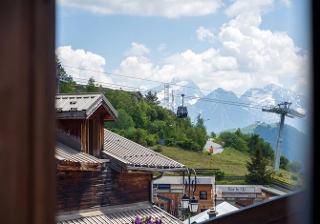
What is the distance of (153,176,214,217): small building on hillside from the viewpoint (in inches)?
242

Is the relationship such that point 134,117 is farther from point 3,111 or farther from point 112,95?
point 3,111

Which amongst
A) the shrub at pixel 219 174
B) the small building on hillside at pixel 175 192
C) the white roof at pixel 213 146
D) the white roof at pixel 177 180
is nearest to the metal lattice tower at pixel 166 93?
the white roof at pixel 213 146

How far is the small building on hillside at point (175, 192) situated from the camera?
616 cm

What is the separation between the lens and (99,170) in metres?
4.03

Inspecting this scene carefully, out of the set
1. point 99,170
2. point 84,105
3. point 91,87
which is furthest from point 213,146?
point 84,105

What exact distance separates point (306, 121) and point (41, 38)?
0.53 ft

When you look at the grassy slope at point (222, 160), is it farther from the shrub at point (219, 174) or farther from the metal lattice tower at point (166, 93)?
the metal lattice tower at point (166, 93)

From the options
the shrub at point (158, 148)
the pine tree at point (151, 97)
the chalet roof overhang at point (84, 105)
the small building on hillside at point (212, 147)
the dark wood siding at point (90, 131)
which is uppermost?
the pine tree at point (151, 97)

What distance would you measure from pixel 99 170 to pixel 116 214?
0.44 metres

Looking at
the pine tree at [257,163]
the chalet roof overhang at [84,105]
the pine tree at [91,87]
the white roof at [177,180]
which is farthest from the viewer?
the white roof at [177,180]

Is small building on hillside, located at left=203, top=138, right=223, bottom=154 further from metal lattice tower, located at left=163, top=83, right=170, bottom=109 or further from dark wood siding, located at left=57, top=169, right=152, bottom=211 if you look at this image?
dark wood siding, located at left=57, top=169, right=152, bottom=211

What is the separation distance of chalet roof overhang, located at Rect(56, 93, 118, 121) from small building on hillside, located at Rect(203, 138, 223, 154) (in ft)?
13.6

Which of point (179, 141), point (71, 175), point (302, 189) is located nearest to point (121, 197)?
point (71, 175)

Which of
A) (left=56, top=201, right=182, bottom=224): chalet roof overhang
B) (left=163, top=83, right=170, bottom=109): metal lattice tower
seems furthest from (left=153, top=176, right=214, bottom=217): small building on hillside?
(left=163, top=83, right=170, bottom=109): metal lattice tower
